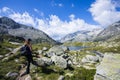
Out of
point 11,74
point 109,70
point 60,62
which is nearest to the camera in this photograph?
point 109,70

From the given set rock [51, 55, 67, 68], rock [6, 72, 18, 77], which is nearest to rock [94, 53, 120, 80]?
rock [51, 55, 67, 68]

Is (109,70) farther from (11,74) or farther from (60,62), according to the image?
(60,62)

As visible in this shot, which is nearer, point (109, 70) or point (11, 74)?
point (109, 70)

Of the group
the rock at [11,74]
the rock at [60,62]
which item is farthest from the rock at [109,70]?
the rock at [11,74]

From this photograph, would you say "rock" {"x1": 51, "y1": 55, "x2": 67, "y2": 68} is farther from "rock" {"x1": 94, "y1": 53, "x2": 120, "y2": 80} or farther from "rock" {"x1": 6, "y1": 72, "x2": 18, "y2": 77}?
"rock" {"x1": 94, "y1": 53, "x2": 120, "y2": 80}

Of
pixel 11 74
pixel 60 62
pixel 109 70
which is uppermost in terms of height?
pixel 60 62

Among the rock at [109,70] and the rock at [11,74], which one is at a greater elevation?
the rock at [109,70]

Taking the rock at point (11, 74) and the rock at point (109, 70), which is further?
the rock at point (11, 74)

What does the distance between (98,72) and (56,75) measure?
21.3ft

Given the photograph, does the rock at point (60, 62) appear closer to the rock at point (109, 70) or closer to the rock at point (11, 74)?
the rock at point (11, 74)

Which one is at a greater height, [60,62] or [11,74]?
[60,62]

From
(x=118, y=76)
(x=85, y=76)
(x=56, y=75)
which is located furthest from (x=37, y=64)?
(x=118, y=76)

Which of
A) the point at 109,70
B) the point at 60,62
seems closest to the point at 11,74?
the point at 60,62

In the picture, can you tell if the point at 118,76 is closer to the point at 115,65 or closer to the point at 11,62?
the point at 115,65
